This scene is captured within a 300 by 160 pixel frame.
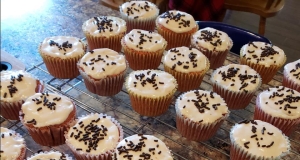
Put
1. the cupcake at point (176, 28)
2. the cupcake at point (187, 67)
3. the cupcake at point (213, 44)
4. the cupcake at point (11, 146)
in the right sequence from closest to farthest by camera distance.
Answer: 1. the cupcake at point (11, 146)
2. the cupcake at point (187, 67)
3. the cupcake at point (213, 44)
4. the cupcake at point (176, 28)

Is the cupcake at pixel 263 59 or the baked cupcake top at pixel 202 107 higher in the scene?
the cupcake at pixel 263 59

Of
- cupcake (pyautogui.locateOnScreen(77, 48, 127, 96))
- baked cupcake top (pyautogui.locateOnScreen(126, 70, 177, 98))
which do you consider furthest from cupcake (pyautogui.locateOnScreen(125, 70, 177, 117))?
cupcake (pyautogui.locateOnScreen(77, 48, 127, 96))

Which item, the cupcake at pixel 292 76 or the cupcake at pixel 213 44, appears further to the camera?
the cupcake at pixel 213 44

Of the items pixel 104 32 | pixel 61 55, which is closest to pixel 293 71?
pixel 104 32

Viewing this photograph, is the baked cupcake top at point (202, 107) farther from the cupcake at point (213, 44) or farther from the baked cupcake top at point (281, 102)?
the cupcake at point (213, 44)

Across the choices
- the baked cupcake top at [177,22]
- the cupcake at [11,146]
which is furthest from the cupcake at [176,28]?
the cupcake at [11,146]

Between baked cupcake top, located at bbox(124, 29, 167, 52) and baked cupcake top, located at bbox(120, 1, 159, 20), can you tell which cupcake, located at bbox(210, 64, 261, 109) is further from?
baked cupcake top, located at bbox(120, 1, 159, 20)
